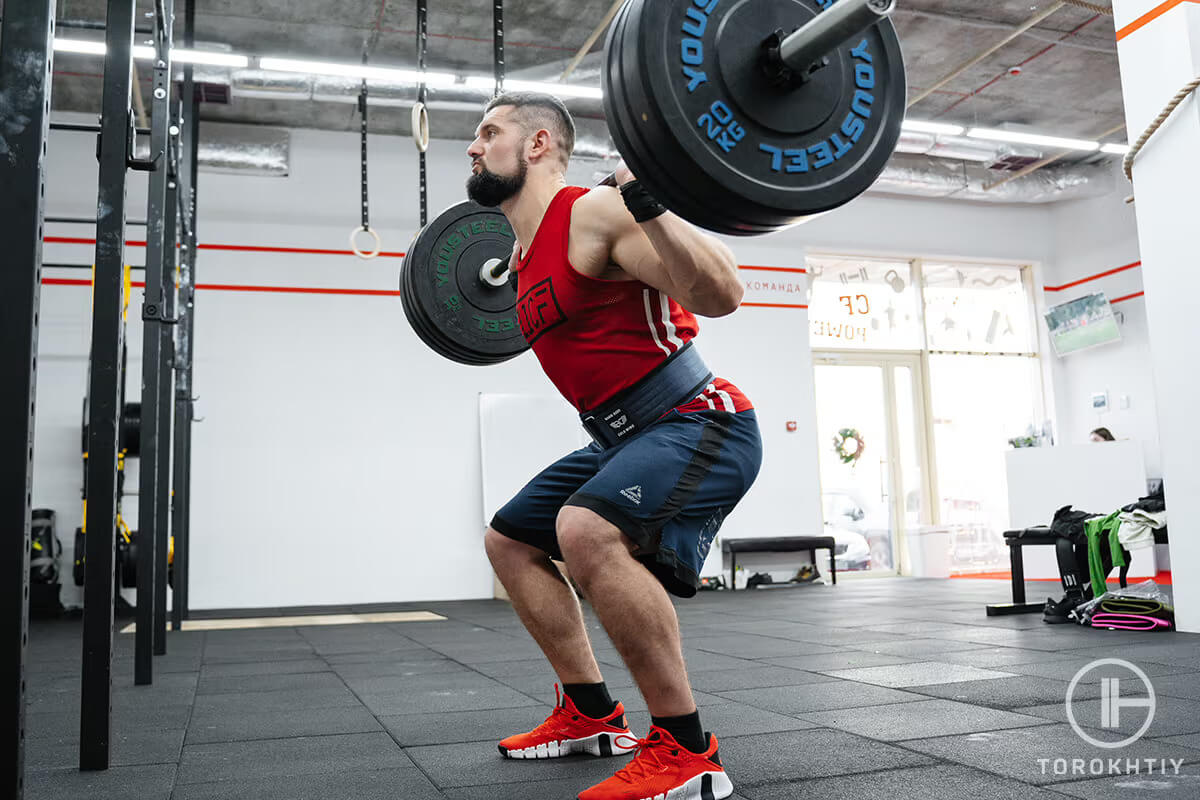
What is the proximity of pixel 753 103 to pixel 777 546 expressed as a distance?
694 centimetres

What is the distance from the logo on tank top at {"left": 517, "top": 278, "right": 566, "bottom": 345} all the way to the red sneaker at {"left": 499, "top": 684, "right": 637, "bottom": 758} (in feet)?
2.37

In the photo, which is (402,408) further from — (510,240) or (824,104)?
(824,104)

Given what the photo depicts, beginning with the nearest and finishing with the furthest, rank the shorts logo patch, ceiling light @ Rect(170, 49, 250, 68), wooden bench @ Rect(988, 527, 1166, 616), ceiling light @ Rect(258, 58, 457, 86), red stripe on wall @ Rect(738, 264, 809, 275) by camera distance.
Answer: the shorts logo patch
wooden bench @ Rect(988, 527, 1166, 616)
ceiling light @ Rect(170, 49, 250, 68)
ceiling light @ Rect(258, 58, 457, 86)
red stripe on wall @ Rect(738, 264, 809, 275)

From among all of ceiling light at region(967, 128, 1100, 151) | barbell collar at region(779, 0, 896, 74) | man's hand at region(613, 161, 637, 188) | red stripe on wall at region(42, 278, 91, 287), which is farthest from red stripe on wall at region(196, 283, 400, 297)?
barbell collar at region(779, 0, 896, 74)

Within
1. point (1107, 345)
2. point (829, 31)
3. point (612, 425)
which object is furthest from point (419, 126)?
point (1107, 345)

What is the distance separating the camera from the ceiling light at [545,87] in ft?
20.6

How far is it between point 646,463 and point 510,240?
107cm

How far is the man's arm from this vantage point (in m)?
1.48

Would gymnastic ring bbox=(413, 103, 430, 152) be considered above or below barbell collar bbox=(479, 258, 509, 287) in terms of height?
above

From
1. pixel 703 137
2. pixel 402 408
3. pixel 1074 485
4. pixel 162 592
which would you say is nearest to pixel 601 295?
pixel 703 137

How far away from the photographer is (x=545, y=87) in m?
6.38

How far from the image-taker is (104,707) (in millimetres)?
1903

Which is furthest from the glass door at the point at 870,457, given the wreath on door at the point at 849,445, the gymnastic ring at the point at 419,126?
the gymnastic ring at the point at 419,126

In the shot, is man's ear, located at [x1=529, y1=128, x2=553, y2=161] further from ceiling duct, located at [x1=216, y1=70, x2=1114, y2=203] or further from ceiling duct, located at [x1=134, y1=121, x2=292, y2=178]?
ceiling duct, located at [x1=134, y1=121, x2=292, y2=178]
